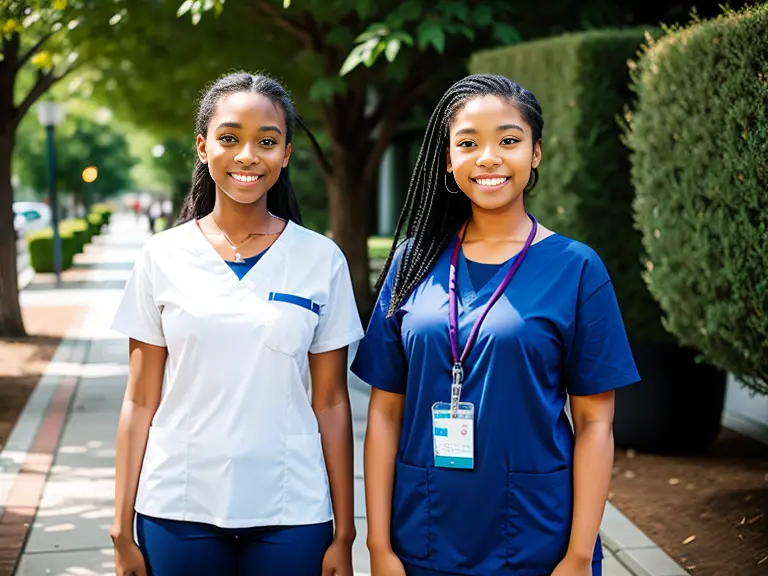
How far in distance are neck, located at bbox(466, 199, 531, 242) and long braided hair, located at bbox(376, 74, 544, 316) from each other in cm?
10

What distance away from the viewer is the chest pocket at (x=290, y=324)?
7.60ft

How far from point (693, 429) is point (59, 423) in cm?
459

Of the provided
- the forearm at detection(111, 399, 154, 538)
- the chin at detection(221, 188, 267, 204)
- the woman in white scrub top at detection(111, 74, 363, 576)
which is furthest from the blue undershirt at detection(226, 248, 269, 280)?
the forearm at detection(111, 399, 154, 538)

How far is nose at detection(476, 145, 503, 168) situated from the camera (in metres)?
2.28

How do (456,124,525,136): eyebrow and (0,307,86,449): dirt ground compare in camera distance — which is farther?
(0,307,86,449): dirt ground

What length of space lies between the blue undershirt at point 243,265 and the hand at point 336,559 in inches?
27.0

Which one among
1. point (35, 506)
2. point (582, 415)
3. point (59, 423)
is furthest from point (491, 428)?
point (59, 423)

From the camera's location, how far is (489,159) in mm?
2279

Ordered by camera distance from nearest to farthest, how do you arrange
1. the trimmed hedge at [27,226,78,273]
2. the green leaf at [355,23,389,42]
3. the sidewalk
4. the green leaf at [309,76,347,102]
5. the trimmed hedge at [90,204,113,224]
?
the sidewalk, the green leaf at [355,23,389,42], the green leaf at [309,76,347,102], the trimmed hedge at [27,226,78,273], the trimmed hedge at [90,204,113,224]

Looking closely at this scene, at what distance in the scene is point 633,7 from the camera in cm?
919

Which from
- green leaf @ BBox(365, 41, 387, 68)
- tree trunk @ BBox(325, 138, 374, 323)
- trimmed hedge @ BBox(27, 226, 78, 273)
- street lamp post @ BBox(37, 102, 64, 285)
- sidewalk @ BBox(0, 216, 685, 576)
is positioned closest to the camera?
sidewalk @ BBox(0, 216, 685, 576)

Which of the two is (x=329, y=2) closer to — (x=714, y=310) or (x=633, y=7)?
(x=633, y=7)

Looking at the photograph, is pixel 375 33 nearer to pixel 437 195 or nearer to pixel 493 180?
pixel 437 195

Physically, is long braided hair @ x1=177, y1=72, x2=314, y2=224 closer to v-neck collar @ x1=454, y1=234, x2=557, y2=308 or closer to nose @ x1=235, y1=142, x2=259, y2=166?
nose @ x1=235, y1=142, x2=259, y2=166
